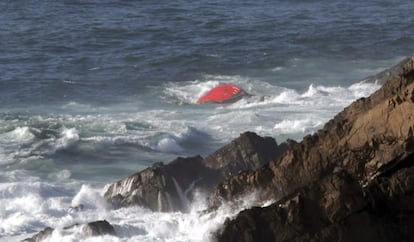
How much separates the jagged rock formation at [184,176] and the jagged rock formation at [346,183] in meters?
2.68

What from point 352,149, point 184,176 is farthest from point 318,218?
point 184,176

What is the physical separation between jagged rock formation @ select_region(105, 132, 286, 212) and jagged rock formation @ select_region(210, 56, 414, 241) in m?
2.68

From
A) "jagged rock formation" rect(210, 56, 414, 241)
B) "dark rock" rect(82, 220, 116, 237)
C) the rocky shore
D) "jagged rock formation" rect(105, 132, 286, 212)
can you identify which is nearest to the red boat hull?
"jagged rock formation" rect(105, 132, 286, 212)

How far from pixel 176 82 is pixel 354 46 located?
9.15m

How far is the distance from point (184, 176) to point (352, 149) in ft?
18.9

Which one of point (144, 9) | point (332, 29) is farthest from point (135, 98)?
point (144, 9)

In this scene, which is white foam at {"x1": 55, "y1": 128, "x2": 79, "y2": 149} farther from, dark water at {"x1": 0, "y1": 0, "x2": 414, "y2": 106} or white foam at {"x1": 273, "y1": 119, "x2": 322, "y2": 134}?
white foam at {"x1": 273, "y1": 119, "x2": 322, "y2": 134}

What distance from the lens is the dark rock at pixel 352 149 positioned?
19.2 meters

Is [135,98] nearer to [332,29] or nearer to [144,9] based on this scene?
[332,29]

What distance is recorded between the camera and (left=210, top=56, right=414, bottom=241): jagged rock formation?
17656mm

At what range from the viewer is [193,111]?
1483 inches

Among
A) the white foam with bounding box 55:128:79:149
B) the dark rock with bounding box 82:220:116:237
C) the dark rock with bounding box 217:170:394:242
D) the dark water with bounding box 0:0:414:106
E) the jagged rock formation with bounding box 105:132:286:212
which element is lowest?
the dark water with bounding box 0:0:414:106

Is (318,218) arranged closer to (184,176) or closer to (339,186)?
(339,186)

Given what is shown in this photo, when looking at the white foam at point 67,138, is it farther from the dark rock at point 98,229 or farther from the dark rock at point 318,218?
the dark rock at point 318,218
